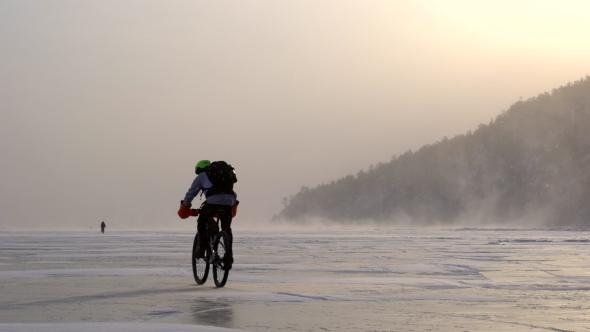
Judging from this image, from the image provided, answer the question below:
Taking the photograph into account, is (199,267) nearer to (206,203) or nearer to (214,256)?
(214,256)

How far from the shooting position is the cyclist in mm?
13148

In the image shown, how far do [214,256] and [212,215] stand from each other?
2.31ft

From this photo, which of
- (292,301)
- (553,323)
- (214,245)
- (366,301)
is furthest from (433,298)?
(214,245)

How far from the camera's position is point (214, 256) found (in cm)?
1288

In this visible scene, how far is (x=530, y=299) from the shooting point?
10.5m

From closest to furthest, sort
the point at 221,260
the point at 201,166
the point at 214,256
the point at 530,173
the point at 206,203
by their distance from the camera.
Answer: the point at 221,260, the point at 214,256, the point at 206,203, the point at 201,166, the point at 530,173

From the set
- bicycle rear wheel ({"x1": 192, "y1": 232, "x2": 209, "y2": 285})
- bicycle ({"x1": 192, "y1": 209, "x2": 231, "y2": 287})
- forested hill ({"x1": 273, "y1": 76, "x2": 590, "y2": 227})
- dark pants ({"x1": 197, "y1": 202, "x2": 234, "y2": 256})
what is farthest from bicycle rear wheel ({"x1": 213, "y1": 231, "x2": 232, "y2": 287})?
forested hill ({"x1": 273, "y1": 76, "x2": 590, "y2": 227})

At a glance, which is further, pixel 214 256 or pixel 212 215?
pixel 212 215

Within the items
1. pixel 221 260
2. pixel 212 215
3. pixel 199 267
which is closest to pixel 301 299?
pixel 221 260

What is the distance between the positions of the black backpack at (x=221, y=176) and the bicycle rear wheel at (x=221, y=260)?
71cm

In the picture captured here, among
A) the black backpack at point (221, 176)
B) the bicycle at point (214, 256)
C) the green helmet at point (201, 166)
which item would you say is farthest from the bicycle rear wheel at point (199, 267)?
the green helmet at point (201, 166)

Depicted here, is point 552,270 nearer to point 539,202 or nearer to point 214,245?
point 214,245

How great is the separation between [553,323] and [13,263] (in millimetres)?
13494

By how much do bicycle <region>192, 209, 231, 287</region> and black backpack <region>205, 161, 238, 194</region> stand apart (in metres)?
0.41
